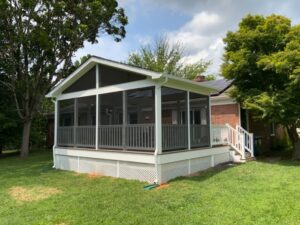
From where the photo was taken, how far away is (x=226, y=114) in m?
15.5

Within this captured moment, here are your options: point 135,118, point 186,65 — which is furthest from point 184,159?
point 186,65

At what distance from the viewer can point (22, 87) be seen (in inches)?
742

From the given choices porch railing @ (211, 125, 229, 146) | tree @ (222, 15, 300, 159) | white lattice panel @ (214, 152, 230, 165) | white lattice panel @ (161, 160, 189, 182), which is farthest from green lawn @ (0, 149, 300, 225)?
tree @ (222, 15, 300, 159)

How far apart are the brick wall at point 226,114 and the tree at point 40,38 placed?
9797 millimetres

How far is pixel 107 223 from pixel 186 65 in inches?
1287

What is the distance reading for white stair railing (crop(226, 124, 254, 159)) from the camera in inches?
513

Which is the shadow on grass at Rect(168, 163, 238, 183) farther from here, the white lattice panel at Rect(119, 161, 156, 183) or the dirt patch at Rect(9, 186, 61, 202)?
the dirt patch at Rect(9, 186, 61, 202)

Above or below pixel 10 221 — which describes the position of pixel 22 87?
above

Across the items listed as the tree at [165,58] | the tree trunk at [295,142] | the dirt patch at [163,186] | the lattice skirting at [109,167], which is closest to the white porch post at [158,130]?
the lattice skirting at [109,167]

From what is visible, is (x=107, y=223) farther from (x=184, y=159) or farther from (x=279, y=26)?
(x=279, y=26)

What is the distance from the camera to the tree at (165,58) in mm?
35594

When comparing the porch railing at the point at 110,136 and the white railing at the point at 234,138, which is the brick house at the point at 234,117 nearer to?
the white railing at the point at 234,138

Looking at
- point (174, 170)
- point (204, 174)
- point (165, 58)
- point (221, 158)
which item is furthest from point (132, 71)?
point (165, 58)

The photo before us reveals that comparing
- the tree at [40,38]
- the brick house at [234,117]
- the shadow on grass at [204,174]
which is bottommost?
the shadow on grass at [204,174]
